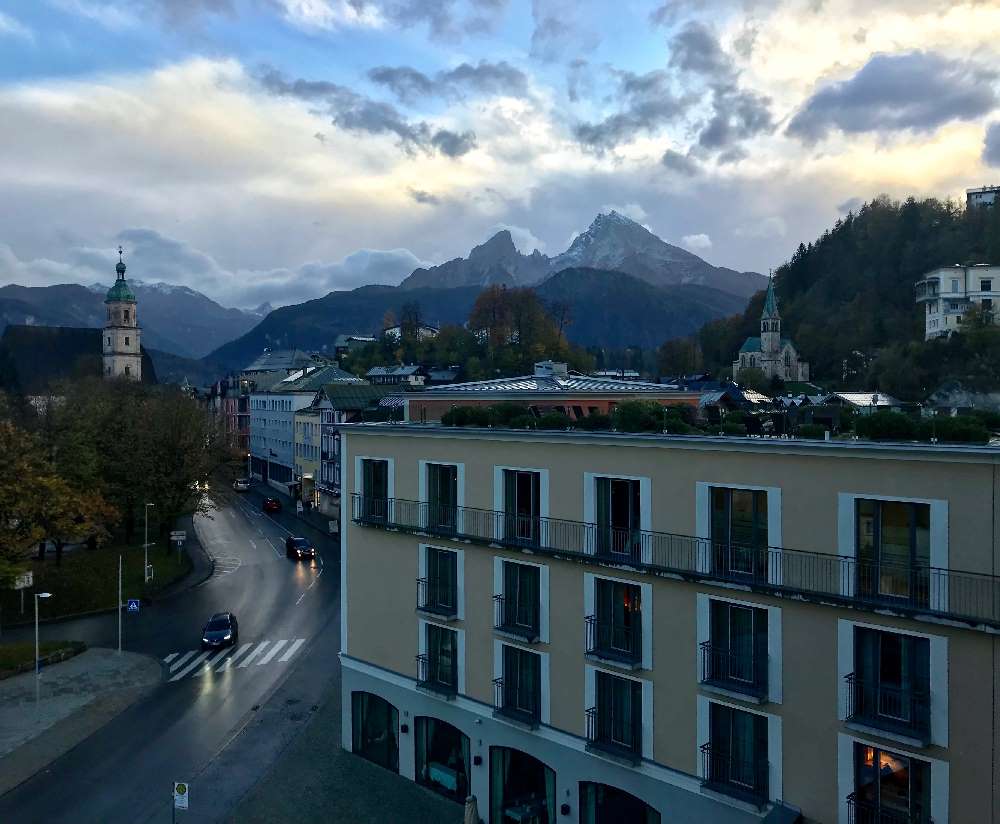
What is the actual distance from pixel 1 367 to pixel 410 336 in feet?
181

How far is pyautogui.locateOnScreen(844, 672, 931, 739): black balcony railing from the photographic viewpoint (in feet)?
50.5

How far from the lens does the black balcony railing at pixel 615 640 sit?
2031cm

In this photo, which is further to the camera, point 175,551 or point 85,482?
point 175,551

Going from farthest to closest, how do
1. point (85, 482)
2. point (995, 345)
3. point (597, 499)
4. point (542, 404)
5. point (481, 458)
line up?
point (995, 345) < point (85, 482) < point (542, 404) < point (481, 458) < point (597, 499)

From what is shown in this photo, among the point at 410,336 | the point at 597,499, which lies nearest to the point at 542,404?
the point at 597,499

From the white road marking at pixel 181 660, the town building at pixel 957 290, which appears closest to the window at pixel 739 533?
the white road marking at pixel 181 660

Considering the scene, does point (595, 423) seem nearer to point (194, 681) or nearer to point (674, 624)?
point (674, 624)

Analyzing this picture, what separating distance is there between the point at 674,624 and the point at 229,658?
83.4ft

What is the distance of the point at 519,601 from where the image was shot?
2323cm

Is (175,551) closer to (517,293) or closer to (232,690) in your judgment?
(232,690)

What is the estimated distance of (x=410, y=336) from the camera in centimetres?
11525

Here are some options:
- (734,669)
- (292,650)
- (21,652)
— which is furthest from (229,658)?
(734,669)

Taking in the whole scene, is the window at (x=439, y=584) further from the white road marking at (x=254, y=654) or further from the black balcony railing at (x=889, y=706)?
the white road marking at (x=254, y=654)

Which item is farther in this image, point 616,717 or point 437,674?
point 437,674
